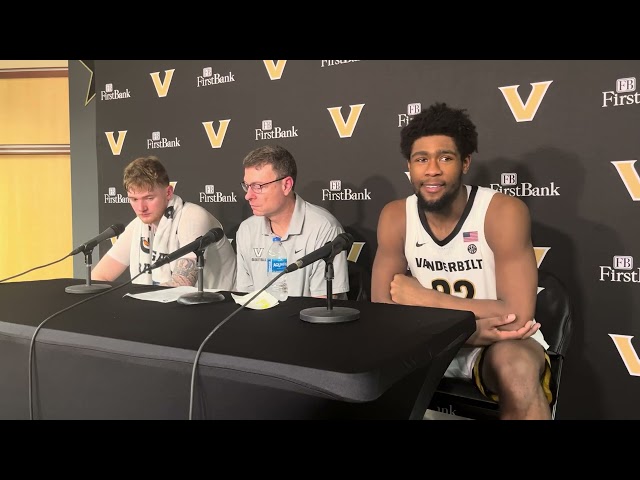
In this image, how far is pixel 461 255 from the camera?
204 centimetres

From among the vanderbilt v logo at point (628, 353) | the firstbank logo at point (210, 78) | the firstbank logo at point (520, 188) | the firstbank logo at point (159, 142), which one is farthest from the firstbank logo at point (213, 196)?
the vanderbilt v logo at point (628, 353)

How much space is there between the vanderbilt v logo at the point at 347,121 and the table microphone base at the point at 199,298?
1545 mm

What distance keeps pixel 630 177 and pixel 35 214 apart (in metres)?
4.59

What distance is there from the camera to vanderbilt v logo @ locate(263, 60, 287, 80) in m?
3.15

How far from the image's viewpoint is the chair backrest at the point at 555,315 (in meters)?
1.89

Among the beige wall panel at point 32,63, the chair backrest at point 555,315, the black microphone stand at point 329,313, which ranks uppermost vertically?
the beige wall panel at point 32,63

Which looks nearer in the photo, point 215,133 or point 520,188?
point 520,188

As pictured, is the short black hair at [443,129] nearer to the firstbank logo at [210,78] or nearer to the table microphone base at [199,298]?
the table microphone base at [199,298]

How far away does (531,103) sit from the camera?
238 centimetres

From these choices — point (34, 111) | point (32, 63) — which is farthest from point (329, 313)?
point (32, 63)

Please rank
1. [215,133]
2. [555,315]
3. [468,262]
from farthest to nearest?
[215,133] → [468,262] → [555,315]

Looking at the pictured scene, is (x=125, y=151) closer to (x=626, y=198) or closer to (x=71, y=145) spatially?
(x=71, y=145)

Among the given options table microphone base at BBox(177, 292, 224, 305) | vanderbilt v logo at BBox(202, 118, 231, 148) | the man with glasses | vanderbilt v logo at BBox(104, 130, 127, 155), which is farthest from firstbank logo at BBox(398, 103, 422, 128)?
vanderbilt v logo at BBox(104, 130, 127, 155)

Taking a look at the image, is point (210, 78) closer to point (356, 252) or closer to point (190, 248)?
point (356, 252)
